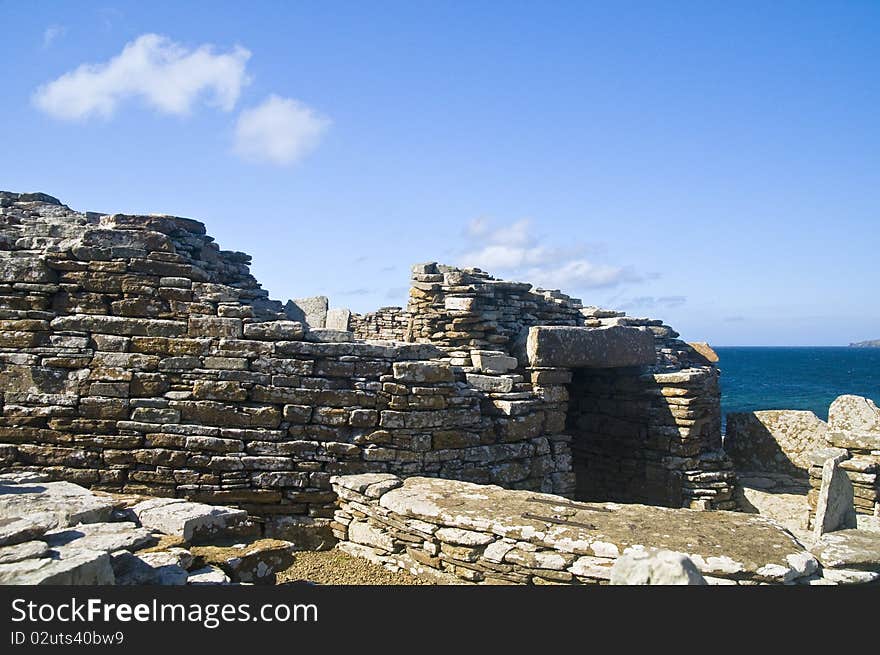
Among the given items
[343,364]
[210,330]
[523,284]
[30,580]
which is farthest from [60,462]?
[523,284]

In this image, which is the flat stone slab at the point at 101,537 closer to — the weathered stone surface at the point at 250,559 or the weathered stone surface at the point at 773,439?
the weathered stone surface at the point at 250,559

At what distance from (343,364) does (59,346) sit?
314cm

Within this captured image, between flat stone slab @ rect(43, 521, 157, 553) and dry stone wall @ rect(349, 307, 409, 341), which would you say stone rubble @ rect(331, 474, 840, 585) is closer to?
flat stone slab @ rect(43, 521, 157, 553)

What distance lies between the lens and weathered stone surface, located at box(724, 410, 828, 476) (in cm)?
1144

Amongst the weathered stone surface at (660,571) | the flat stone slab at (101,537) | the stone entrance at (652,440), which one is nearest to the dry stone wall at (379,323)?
the stone entrance at (652,440)

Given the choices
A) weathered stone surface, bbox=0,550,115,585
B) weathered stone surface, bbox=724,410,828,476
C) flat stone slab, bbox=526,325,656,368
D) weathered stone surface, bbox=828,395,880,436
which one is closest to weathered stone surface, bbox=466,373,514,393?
flat stone slab, bbox=526,325,656,368

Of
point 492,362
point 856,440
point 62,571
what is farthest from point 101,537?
point 856,440

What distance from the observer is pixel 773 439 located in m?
11.9

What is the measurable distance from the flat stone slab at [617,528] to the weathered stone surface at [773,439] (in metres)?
6.60

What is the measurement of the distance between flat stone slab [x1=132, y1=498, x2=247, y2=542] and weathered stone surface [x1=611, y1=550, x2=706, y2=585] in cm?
→ 356

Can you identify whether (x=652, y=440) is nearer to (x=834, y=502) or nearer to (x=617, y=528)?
(x=834, y=502)

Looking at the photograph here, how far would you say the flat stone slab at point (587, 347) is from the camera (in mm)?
9438

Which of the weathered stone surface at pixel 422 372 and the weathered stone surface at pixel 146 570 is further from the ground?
the weathered stone surface at pixel 422 372

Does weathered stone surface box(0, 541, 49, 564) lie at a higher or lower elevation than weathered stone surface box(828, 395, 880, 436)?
lower
